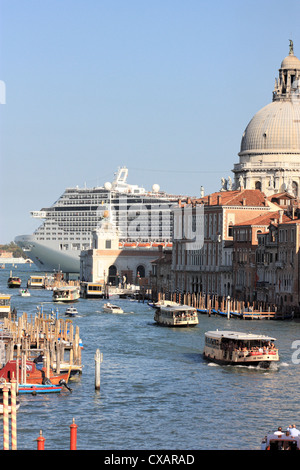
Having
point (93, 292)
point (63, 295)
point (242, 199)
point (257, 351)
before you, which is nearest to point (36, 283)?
point (93, 292)

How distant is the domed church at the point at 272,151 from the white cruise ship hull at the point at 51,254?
38.5m

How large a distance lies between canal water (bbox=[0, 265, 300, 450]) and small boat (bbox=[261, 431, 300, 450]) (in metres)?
2.67

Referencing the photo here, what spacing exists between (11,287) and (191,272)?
22784 mm

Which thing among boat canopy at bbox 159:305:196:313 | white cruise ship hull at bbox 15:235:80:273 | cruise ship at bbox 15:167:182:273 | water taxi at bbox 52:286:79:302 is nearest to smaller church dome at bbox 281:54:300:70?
cruise ship at bbox 15:167:182:273

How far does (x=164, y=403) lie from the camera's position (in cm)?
3231

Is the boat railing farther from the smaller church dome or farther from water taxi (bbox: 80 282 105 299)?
the smaller church dome

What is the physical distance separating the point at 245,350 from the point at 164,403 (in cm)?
860

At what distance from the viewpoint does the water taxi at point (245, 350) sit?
40188mm

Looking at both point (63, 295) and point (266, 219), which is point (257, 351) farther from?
point (63, 295)

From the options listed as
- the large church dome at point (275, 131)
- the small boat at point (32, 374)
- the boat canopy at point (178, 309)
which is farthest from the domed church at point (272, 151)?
the small boat at point (32, 374)

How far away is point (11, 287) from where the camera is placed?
102312 millimetres

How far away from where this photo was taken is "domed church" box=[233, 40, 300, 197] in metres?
99.4
